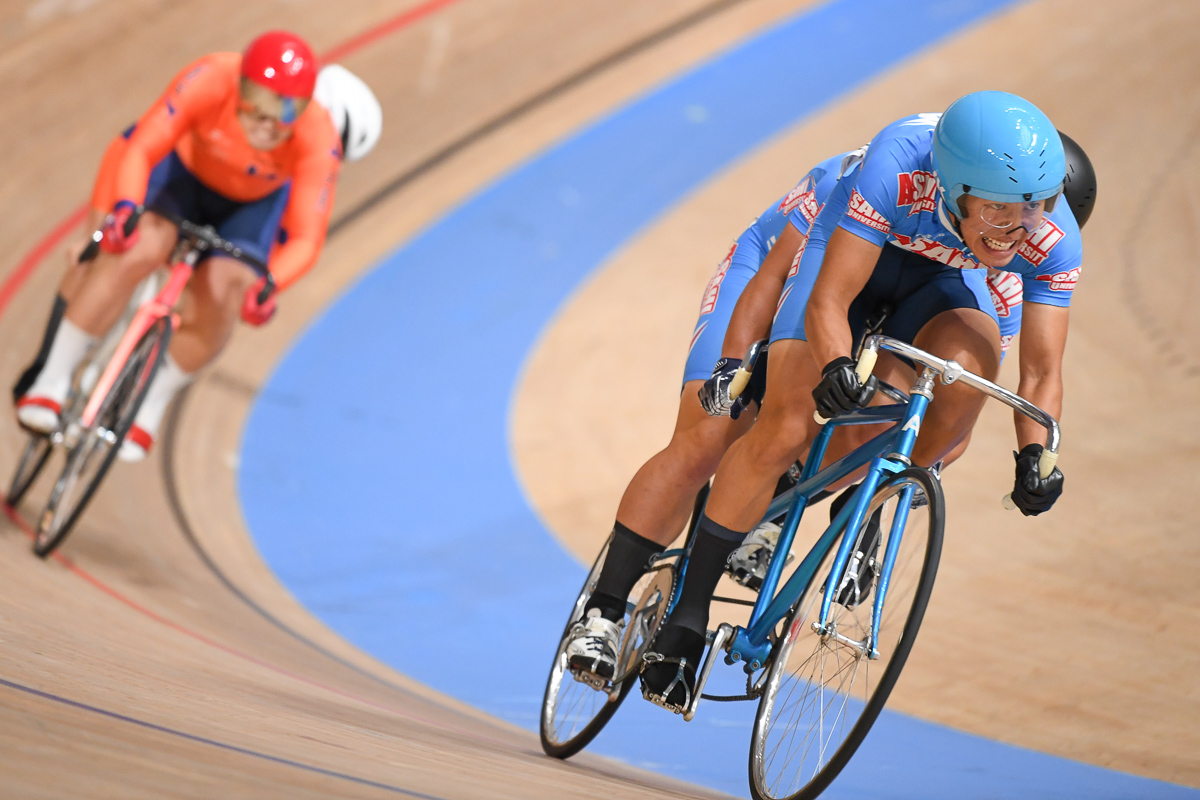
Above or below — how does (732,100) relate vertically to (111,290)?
above

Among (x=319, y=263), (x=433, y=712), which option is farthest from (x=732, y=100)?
(x=433, y=712)

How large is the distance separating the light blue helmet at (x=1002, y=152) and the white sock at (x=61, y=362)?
2864mm

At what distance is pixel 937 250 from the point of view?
2.36 meters

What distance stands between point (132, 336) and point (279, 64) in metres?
0.95

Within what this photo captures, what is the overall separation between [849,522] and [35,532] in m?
2.89

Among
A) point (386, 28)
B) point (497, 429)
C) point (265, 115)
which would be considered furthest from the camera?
point (386, 28)

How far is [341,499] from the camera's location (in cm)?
488

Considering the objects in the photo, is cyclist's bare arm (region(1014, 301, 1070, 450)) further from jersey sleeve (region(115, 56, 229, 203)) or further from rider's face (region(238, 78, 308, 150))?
jersey sleeve (region(115, 56, 229, 203))

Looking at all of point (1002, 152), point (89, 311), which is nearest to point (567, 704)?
point (1002, 152)

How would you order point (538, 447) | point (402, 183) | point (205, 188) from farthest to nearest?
point (402, 183), point (538, 447), point (205, 188)

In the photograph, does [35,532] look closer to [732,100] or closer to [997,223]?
[997,223]

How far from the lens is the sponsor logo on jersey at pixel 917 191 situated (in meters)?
2.25

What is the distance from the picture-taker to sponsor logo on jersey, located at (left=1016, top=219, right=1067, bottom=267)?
2242 mm

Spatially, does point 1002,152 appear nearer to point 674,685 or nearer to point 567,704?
point 674,685
